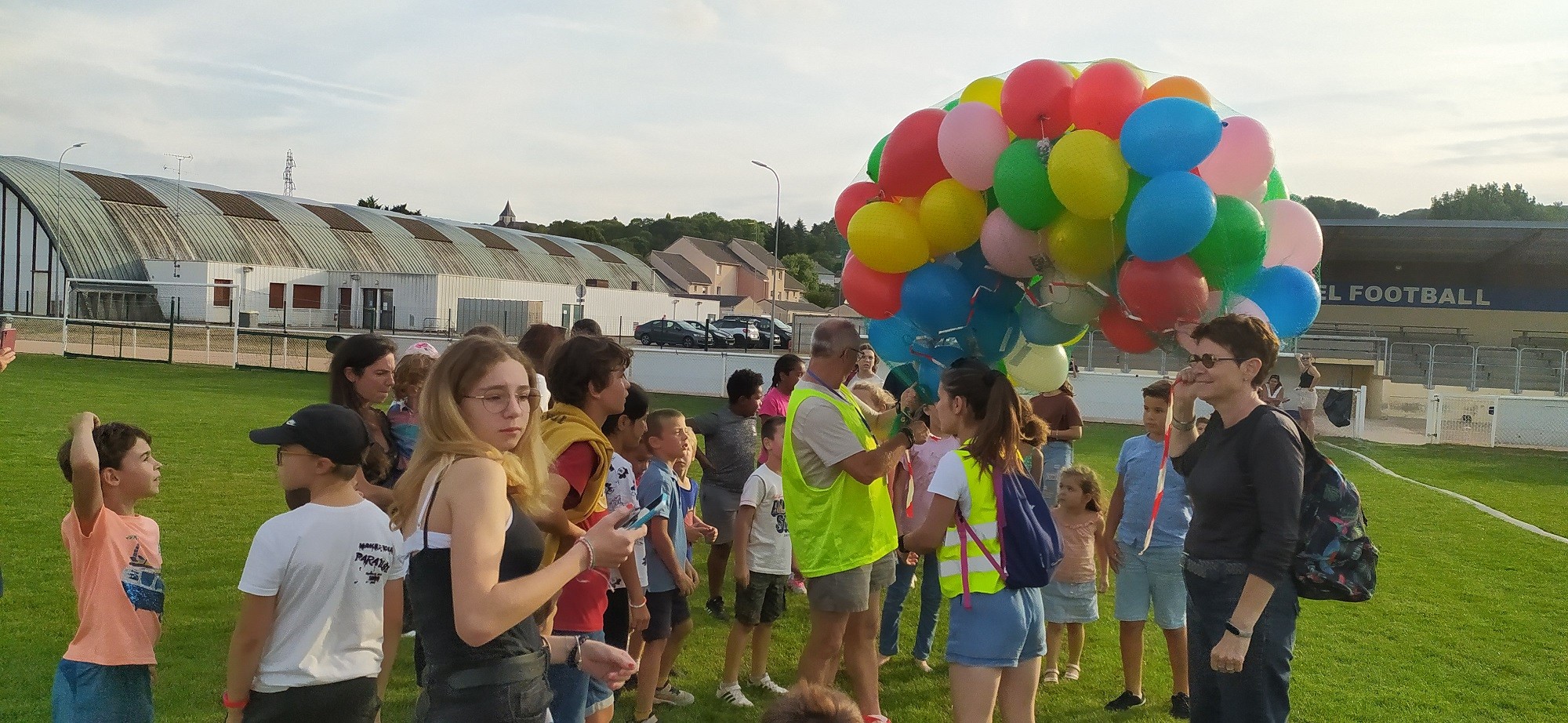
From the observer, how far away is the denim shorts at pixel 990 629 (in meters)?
3.65

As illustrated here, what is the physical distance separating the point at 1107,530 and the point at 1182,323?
5.93 feet

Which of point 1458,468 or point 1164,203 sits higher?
point 1164,203

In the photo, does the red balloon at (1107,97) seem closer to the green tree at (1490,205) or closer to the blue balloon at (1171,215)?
the blue balloon at (1171,215)

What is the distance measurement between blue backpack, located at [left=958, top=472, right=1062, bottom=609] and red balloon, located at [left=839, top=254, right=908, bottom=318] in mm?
1204

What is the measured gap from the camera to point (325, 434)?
108 inches

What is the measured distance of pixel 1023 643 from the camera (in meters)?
3.72

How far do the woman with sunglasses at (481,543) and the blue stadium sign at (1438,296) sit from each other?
46.4 metres

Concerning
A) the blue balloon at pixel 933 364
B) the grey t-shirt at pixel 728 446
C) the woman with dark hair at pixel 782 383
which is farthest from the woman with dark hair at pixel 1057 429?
the blue balloon at pixel 933 364

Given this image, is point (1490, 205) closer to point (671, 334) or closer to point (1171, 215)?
point (671, 334)

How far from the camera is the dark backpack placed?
127 inches

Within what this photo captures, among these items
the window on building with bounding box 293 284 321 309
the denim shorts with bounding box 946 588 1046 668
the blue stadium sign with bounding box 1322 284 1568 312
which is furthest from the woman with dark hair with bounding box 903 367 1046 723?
the window on building with bounding box 293 284 321 309

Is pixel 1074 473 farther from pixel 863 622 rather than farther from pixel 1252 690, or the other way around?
pixel 1252 690

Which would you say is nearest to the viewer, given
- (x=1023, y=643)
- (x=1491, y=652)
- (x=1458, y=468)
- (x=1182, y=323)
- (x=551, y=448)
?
(x=551, y=448)

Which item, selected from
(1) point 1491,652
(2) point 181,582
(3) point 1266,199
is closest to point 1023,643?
(3) point 1266,199
